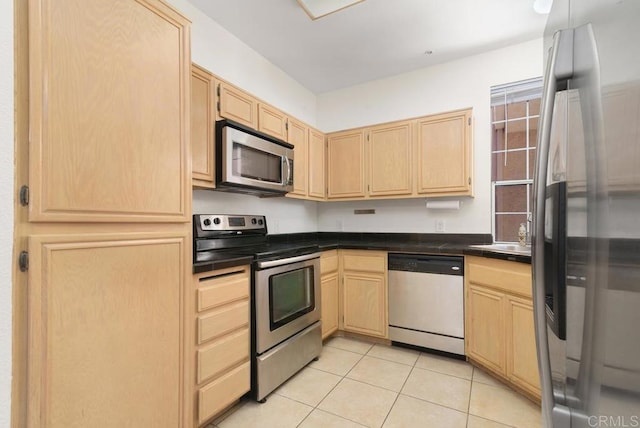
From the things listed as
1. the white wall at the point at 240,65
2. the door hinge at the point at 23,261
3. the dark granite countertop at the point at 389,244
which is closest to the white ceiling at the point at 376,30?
the white wall at the point at 240,65

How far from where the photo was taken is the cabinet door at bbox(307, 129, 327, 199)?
3.14m

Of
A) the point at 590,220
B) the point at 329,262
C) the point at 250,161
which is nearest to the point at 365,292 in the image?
the point at 329,262

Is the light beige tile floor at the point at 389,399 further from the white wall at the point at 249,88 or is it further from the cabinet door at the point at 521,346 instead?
the white wall at the point at 249,88

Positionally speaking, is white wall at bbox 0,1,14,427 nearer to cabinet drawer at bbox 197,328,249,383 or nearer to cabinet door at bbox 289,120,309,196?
cabinet drawer at bbox 197,328,249,383

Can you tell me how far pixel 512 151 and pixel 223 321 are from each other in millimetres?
2916

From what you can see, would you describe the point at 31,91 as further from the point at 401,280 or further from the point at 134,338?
the point at 401,280

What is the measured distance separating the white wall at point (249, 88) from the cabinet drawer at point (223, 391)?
117 centimetres

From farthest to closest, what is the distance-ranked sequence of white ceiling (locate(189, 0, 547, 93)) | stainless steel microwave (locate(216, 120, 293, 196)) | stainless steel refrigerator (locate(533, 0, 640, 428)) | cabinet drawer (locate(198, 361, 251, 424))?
1. white ceiling (locate(189, 0, 547, 93))
2. stainless steel microwave (locate(216, 120, 293, 196))
3. cabinet drawer (locate(198, 361, 251, 424))
4. stainless steel refrigerator (locate(533, 0, 640, 428))

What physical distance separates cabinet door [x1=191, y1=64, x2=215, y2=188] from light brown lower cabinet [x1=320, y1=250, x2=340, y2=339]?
1.25 metres

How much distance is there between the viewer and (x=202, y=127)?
76.5 inches

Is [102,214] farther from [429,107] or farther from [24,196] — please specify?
[429,107]

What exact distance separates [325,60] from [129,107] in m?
2.24

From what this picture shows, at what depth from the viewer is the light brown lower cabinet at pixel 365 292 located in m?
2.74

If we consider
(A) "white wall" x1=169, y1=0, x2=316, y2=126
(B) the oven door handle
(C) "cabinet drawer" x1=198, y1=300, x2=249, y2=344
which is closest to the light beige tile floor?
(C) "cabinet drawer" x1=198, y1=300, x2=249, y2=344
